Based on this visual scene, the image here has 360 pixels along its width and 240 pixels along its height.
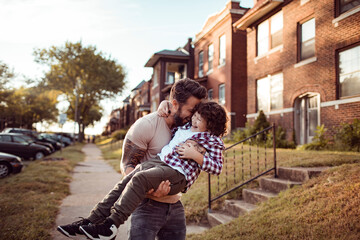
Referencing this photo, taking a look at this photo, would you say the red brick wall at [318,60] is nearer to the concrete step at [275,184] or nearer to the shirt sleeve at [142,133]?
the concrete step at [275,184]

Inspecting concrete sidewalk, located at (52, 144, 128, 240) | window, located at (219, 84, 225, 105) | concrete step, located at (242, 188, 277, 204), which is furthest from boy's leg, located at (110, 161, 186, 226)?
window, located at (219, 84, 225, 105)

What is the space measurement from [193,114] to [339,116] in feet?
34.1

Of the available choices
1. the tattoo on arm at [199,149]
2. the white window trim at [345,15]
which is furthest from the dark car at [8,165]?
the white window trim at [345,15]

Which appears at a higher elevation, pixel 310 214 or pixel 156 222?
pixel 156 222

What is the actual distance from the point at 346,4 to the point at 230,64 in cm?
878

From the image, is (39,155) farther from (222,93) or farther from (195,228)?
(195,228)

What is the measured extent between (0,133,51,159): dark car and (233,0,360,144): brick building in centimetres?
1254

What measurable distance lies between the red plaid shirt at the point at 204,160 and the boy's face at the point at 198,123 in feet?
0.15

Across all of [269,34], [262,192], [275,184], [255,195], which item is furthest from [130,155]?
[269,34]

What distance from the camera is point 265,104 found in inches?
634

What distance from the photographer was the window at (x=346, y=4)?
11180mm

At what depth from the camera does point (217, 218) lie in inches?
239

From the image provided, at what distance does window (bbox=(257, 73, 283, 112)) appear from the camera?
1505cm

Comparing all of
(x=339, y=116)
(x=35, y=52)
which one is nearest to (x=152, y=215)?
(x=339, y=116)
